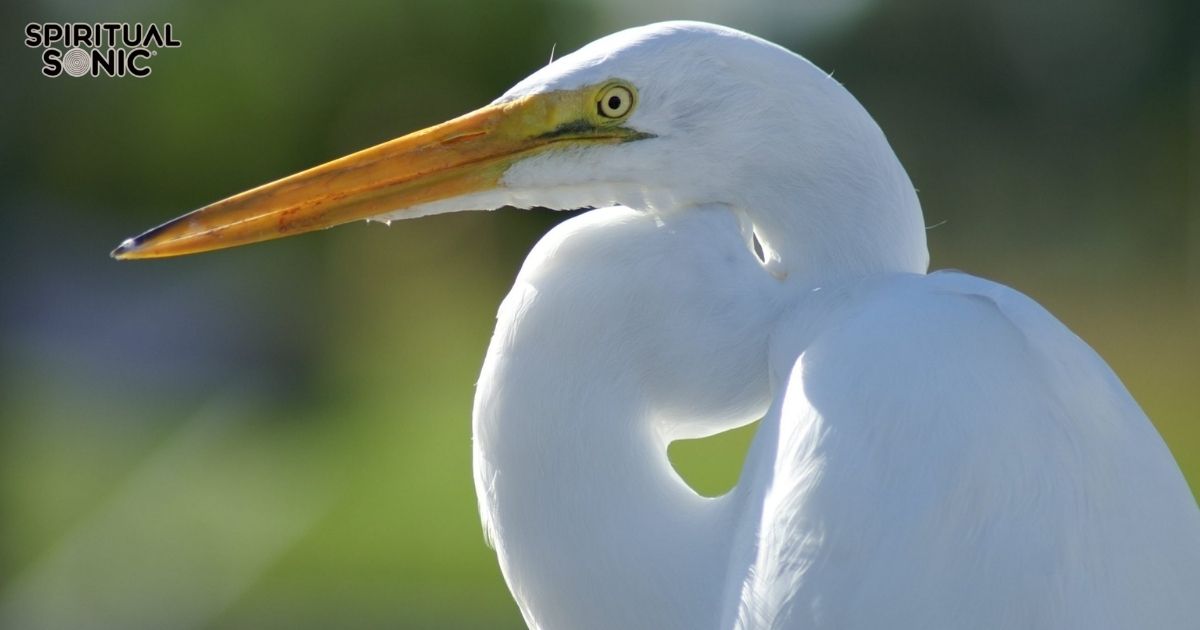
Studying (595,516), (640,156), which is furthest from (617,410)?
(640,156)

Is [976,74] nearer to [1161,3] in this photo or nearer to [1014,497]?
[1161,3]

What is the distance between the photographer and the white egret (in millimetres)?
1092

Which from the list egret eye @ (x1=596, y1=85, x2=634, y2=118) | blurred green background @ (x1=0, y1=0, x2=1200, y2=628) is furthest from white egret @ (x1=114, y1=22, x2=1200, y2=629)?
blurred green background @ (x1=0, y1=0, x2=1200, y2=628)

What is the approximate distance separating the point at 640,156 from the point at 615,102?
0.05m

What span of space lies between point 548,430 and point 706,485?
7.70 m

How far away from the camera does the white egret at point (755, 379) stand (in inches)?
43.0

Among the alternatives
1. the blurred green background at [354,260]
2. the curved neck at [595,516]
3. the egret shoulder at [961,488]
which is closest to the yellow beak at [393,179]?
the curved neck at [595,516]

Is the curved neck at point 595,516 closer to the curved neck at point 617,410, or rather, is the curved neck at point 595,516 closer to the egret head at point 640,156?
the curved neck at point 617,410

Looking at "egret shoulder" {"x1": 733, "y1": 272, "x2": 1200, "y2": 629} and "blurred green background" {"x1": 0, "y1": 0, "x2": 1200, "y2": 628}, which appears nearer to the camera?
"egret shoulder" {"x1": 733, "y1": 272, "x2": 1200, "y2": 629}

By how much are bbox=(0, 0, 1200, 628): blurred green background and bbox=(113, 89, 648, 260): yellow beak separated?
6883mm

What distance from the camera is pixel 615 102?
1.27 m

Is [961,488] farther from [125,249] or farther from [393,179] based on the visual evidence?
[125,249]

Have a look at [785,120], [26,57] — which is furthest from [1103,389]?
[26,57]

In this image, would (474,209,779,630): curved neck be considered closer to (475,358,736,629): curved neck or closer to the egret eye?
(475,358,736,629): curved neck
